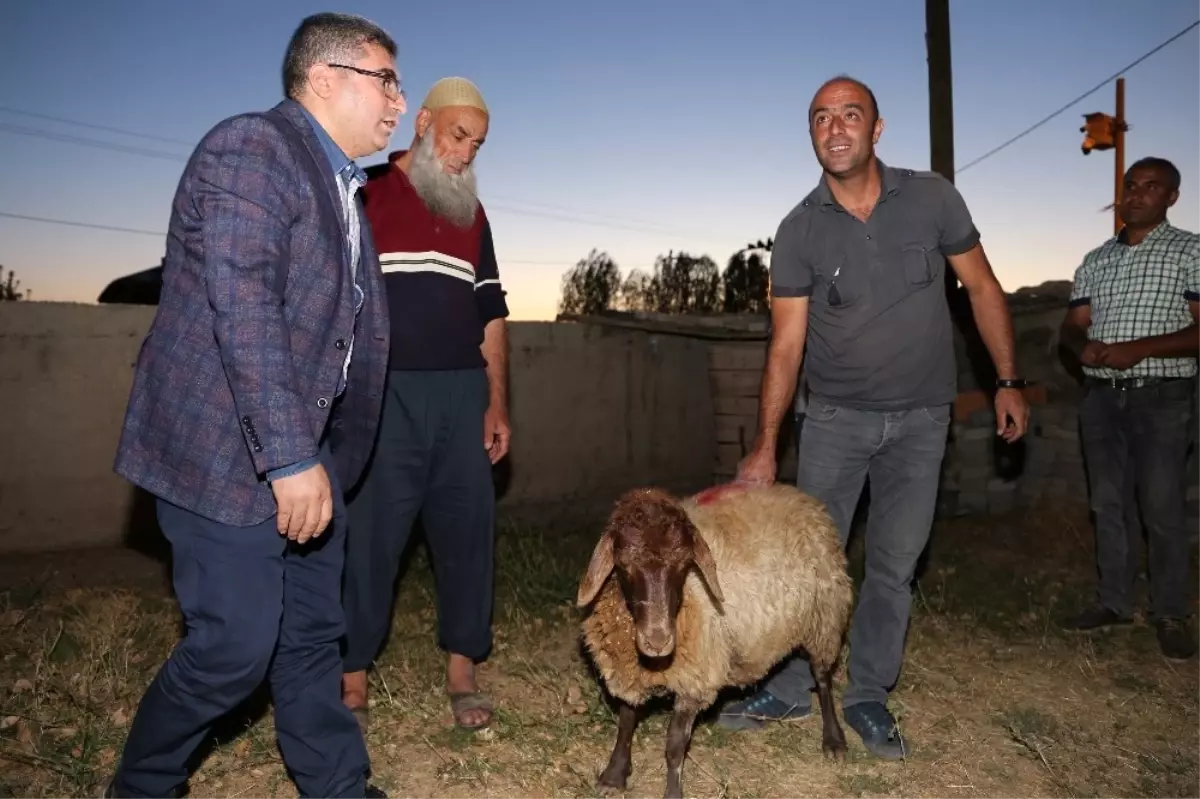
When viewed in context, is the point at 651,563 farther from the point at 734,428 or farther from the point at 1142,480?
the point at 734,428

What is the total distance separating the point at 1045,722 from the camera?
164 inches

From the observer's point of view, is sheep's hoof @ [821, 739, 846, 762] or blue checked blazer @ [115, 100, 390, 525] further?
sheep's hoof @ [821, 739, 846, 762]

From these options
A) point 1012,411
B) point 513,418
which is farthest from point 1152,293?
point 513,418

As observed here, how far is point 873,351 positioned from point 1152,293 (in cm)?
252

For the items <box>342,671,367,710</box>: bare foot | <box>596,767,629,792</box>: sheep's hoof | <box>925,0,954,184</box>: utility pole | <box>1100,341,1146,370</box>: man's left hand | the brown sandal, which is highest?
<box>925,0,954,184</box>: utility pole

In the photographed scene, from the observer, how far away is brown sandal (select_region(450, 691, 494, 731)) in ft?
13.1

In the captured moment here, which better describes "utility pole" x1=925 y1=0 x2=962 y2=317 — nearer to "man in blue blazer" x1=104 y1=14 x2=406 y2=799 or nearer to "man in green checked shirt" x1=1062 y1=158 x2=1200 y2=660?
"man in green checked shirt" x1=1062 y1=158 x2=1200 y2=660

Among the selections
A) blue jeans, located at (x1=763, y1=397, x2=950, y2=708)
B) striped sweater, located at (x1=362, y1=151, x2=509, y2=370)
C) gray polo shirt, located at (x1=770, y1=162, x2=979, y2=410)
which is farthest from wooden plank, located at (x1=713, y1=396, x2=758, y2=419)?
striped sweater, located at (x1=362, y1=151, x2=509, y2=370)

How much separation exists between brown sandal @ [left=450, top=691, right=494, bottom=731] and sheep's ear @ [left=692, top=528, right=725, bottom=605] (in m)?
1.41

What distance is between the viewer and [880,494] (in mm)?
4031

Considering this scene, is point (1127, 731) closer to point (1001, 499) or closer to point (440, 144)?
point (440, 144)

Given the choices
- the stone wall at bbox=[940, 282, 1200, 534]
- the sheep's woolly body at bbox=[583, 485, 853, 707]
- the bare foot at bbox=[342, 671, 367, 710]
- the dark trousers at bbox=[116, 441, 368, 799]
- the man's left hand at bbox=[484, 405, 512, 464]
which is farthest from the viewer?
the stone wall at bbox=[940, 282, 1200, 534]

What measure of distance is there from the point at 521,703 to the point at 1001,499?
20.4ft

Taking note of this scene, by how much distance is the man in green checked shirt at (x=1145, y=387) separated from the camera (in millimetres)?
5086
